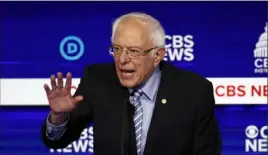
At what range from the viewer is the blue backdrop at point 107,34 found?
316cm

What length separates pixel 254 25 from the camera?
319 cm

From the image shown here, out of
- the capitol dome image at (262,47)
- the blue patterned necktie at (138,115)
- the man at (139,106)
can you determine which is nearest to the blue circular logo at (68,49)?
the capitol dome image at (262,47)

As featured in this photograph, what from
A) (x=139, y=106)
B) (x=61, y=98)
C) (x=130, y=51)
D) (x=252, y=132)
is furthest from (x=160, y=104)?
(x=252, y=132)

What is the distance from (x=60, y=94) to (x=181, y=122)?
0.38 meters

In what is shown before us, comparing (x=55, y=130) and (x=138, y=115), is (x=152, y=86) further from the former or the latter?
(x=55, y=130)

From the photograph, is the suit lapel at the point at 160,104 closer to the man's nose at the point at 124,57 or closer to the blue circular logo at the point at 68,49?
the man's nose at the point at 124,57

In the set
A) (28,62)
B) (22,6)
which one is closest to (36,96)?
(28,62)

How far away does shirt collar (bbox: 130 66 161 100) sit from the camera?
5.96 feet

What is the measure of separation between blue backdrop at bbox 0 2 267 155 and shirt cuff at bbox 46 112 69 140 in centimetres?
139

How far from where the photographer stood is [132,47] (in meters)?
1.69

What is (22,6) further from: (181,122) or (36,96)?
(181,122)

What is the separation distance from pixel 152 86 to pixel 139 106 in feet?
0.26

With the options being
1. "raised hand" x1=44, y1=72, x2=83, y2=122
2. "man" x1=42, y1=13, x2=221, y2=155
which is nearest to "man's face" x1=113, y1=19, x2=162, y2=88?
"man" x1=42, y1=13, x2=221, y2=155

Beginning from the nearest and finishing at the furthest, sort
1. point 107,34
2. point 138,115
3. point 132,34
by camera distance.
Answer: point 132,34 < point 138,115 < point 107,34
